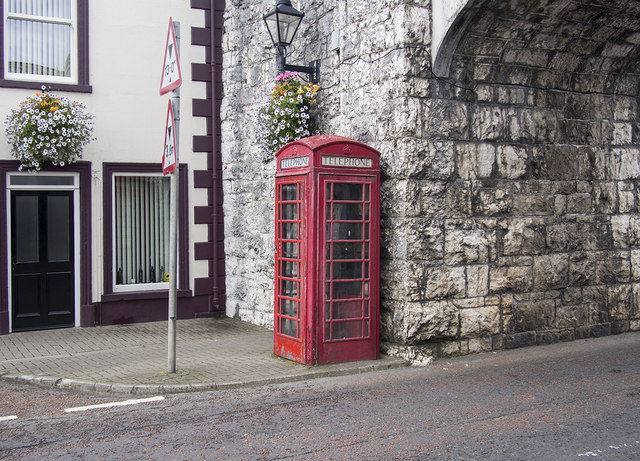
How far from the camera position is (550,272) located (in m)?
8.89

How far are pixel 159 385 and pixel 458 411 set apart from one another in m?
2.96

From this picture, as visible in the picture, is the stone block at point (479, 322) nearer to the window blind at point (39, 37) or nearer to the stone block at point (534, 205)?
the stone block at point (534, 205)

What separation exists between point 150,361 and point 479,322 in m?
3.97

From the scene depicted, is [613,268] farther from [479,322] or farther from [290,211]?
[290,211]

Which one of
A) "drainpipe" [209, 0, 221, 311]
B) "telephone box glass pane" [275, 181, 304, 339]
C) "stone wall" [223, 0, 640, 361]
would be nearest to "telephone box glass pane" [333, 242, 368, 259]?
"telephone box glass pane" [275, 181, 304, 339]

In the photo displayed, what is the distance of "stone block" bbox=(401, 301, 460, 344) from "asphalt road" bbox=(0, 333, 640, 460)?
1.40ft

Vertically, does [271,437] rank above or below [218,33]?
below

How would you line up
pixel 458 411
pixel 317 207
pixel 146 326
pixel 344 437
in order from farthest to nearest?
pixel 146 326 < pixel 317 207 < pixel 458 411 < pixel 344 437

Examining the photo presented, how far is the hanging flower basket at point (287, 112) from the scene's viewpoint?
9.29 meters

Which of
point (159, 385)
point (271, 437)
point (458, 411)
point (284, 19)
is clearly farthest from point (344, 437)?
point (284, 19)

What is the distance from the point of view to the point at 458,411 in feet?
19.6

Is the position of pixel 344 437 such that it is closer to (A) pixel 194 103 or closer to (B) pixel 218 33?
(A) pixel 194 103

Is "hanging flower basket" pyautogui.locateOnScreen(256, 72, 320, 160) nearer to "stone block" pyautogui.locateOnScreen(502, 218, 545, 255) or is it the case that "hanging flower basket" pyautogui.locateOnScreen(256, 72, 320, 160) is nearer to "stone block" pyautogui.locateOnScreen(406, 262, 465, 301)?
"stone block" pyautogui.locateOnScreen(406, 262, 465, 301)

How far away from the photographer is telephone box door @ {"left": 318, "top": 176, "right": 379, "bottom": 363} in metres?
7.60
